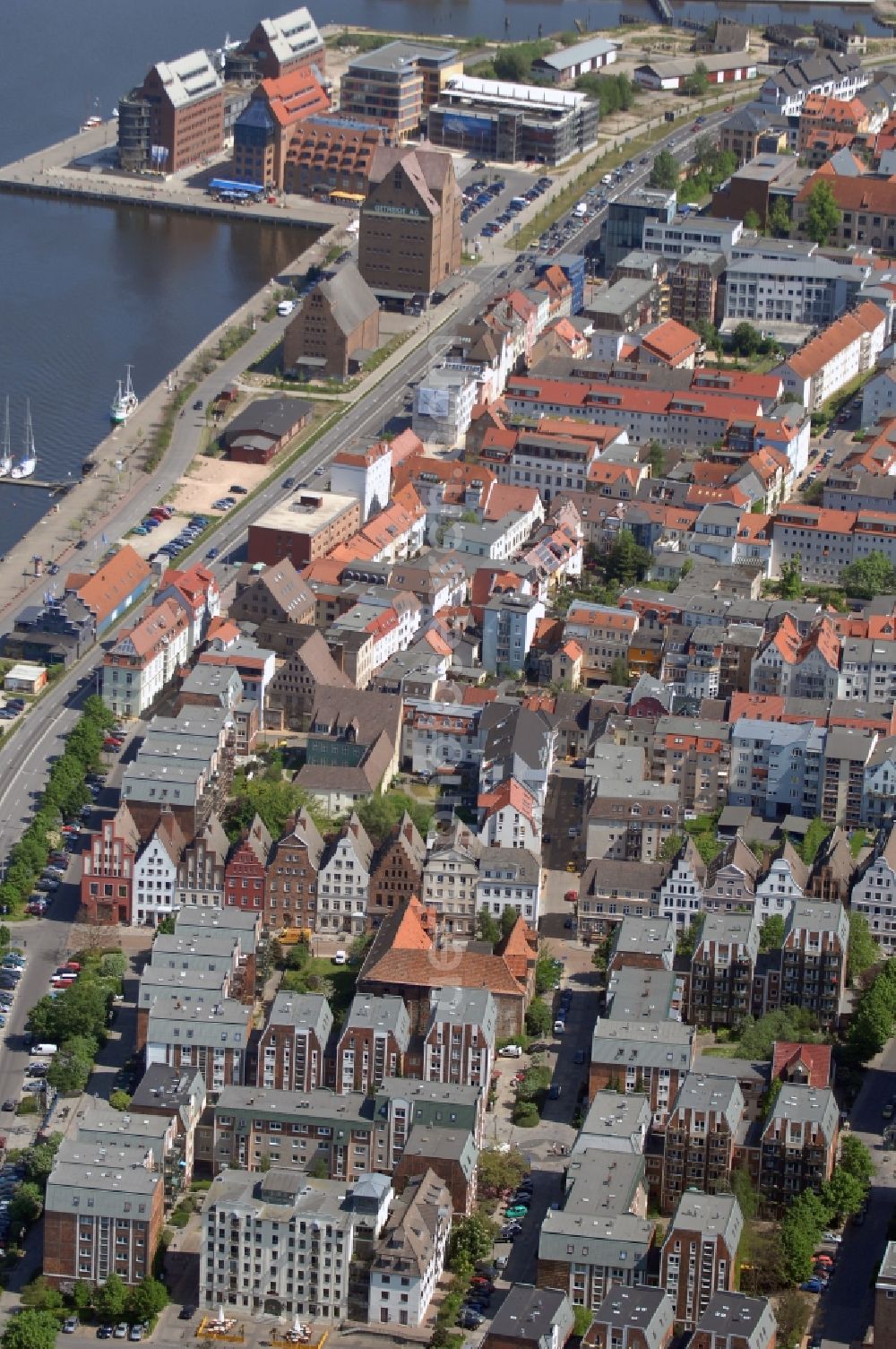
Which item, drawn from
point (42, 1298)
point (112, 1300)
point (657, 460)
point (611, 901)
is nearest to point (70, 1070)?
point (42, 1298)

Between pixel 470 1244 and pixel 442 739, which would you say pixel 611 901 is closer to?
pixel 442 739

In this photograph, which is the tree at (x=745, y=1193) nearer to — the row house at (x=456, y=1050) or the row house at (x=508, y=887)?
the row house at (x=456, y=1050)

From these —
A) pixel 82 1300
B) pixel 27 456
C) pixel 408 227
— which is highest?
pixel 408 227

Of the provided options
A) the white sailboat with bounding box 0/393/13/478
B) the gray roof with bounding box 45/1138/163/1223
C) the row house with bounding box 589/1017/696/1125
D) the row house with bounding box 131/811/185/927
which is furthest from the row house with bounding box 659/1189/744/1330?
the white sailboat with bounding box 0/393/13/478

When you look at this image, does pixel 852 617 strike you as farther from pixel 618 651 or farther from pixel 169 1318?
pixel 169 1318

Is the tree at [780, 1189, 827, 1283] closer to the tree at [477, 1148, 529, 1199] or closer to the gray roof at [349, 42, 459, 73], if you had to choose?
the tree at [477, 1148, 529, 1199]

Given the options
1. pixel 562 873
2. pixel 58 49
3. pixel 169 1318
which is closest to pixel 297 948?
pixel 562 873
